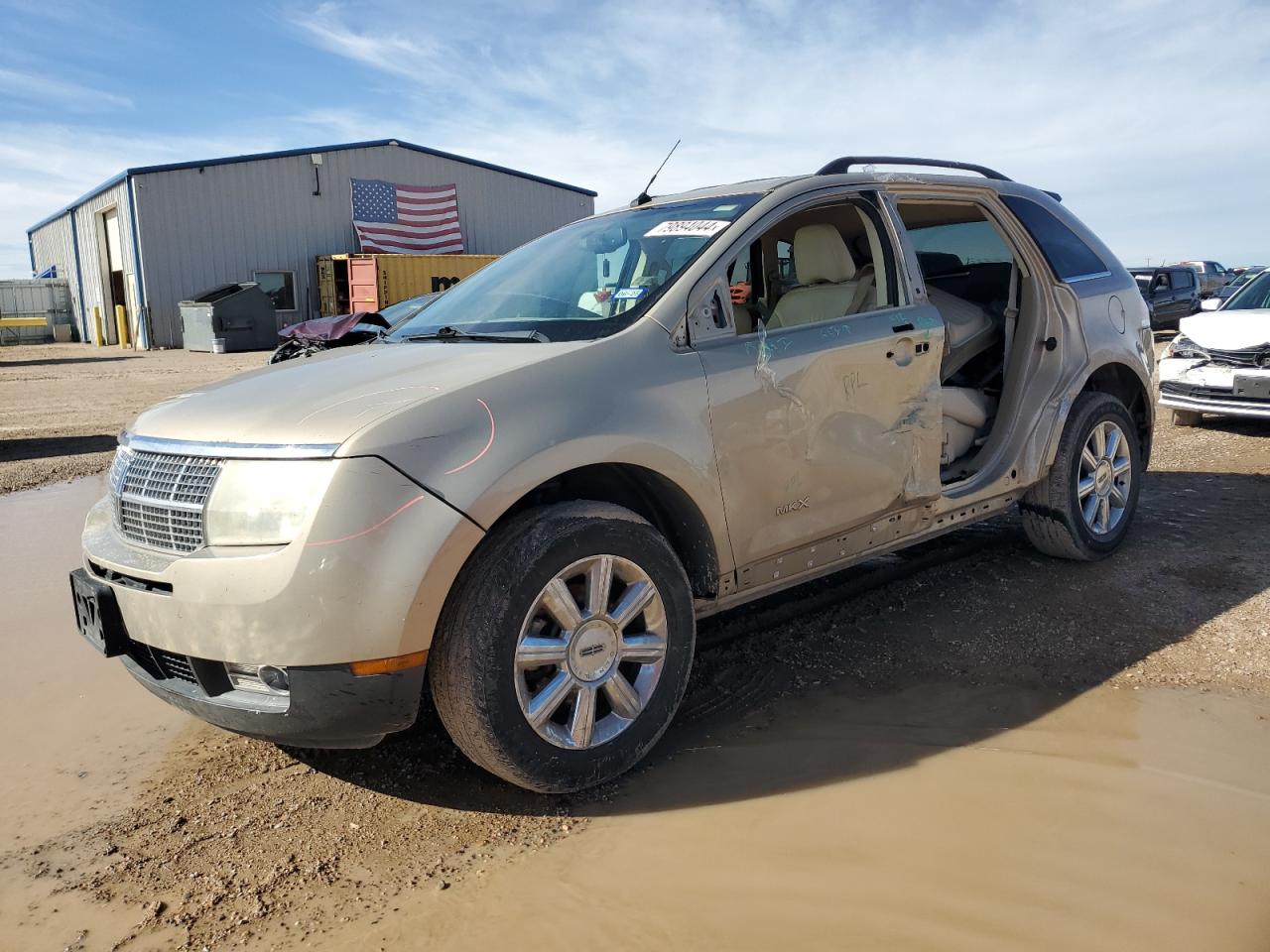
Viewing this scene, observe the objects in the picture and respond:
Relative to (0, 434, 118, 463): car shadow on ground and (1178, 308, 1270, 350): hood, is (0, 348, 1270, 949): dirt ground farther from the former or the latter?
(0, 434, 118, 463): car shadow on ground

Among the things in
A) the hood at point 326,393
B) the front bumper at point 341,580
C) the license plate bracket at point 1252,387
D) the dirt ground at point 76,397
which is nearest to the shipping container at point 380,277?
the dirt ground at point 76,397

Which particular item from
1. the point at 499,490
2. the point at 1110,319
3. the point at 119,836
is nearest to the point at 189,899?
the point at 119,836

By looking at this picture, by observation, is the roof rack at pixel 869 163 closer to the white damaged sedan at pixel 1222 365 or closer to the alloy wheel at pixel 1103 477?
the alloy wheel at pixel 1103 477

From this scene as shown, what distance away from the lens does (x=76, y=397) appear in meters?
15.3

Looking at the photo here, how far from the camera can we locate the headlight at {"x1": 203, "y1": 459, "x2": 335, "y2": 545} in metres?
2.48

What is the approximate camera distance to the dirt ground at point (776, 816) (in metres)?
2.34

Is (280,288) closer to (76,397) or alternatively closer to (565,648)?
(76,397)

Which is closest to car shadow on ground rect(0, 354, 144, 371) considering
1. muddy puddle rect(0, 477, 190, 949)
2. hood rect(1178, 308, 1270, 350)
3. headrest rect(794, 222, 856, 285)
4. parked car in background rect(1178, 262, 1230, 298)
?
muddy puddle rect(0, 477, 190, 949)

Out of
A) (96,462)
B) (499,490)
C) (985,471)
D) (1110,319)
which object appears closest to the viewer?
(499,490)

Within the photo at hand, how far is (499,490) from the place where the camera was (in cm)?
264

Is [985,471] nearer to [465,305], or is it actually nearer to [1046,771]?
[1046,771]

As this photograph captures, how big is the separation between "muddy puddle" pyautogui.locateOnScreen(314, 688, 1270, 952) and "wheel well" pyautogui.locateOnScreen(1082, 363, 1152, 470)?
2.18m

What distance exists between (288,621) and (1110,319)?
14.0ft

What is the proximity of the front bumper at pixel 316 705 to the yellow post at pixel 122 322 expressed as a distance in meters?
30.8
